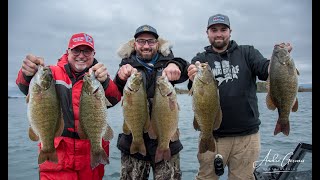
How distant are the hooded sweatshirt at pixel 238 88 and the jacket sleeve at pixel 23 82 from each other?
2496mm

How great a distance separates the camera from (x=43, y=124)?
4.69m

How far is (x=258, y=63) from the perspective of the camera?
5.79 metres

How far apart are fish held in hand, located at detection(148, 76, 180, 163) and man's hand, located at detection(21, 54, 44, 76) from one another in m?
1.65

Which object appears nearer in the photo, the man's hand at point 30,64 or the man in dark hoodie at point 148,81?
the man's hand at point 30,64

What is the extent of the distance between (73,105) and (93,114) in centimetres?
53

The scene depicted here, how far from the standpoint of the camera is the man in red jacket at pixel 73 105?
16.9ft

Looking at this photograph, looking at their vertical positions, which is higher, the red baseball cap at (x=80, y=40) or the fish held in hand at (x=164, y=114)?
the red baseball cap at (x=80, y=40)

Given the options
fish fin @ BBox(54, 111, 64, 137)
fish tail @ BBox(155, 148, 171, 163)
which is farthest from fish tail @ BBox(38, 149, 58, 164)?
fish tail @ BBox(155, 148, 171, 163)

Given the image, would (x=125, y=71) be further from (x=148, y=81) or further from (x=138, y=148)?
(x=138, y=148)

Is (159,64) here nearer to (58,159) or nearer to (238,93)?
(238,93)

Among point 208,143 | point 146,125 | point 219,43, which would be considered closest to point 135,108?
point 146,125

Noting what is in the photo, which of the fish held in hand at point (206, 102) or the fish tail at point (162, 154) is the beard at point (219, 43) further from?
the fish tail at point (162, 154)

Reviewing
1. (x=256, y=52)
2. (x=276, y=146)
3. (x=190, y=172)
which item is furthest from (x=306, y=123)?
(x=256, y=52)

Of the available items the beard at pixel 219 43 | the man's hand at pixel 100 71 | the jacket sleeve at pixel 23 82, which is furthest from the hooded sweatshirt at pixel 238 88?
the jacket sleeve at pixel 23 82
